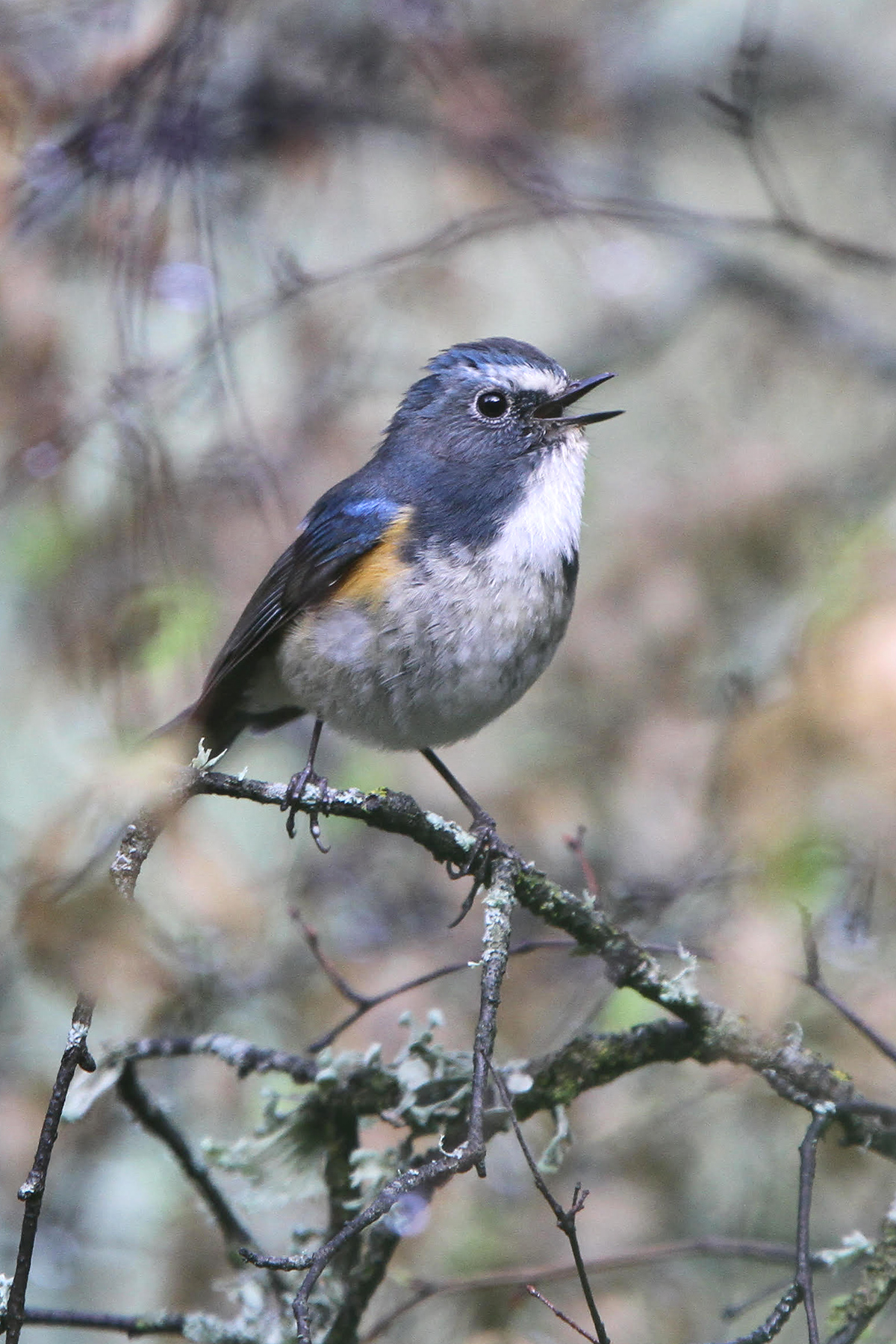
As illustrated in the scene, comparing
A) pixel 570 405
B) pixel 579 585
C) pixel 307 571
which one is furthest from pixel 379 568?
pixel 579 585

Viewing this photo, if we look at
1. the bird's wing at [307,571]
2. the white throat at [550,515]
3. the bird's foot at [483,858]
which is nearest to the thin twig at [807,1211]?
the bird's foot at [483,858]

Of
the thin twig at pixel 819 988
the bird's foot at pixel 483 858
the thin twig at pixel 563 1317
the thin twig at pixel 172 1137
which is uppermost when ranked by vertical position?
the bird's foot at pixel 483 858

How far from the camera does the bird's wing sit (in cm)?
302

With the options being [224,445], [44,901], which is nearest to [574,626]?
[224,445]

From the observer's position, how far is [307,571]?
3.12 metres

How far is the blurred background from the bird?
214mm

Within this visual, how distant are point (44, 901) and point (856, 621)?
1.78 metres

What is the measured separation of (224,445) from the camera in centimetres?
329

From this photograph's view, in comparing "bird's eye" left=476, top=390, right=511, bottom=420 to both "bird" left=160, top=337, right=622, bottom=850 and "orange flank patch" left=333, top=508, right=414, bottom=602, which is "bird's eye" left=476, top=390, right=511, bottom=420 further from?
"orange flank patch" left=333, top=508, right=414, bottom=602

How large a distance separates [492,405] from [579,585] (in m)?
1.90

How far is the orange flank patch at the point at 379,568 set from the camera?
2875mm

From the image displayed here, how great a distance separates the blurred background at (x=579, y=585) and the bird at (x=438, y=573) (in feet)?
0.70

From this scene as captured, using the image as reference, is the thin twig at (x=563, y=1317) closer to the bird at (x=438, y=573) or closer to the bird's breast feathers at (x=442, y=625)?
the bird at (x=438, y=573)

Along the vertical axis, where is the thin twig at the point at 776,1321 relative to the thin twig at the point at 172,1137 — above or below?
below
